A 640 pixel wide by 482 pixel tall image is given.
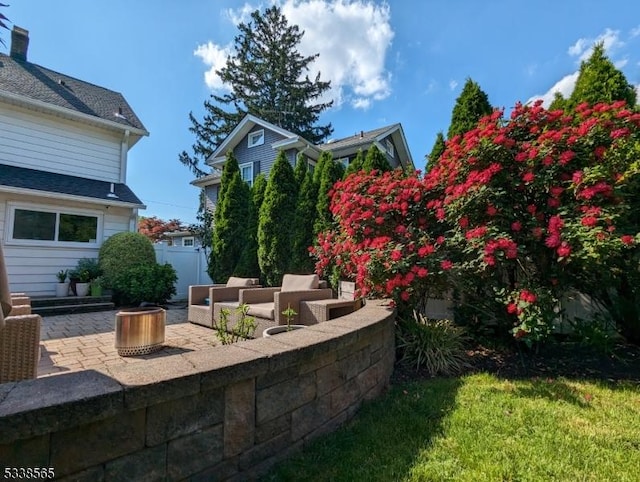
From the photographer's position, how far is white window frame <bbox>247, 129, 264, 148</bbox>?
1394cm

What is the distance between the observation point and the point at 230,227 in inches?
371

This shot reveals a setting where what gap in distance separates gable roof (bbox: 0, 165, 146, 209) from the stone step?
2587 mm

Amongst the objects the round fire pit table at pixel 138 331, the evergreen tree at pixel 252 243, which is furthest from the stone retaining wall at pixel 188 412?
the evergreen tree at pixel 252 243

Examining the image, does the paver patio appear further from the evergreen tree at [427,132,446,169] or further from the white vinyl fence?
the evergreen tree at [427,132,446,169]

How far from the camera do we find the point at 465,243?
3.57 meters

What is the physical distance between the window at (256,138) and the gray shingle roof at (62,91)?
472 centimetres

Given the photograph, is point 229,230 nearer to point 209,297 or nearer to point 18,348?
point 209,297

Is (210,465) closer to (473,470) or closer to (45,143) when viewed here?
(473,470)

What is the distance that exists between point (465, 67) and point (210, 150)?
17.7 metres

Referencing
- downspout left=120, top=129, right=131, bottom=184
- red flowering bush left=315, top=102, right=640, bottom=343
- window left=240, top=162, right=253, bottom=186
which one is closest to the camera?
red flowering bush left=315, top=102, right=640, bottom=343

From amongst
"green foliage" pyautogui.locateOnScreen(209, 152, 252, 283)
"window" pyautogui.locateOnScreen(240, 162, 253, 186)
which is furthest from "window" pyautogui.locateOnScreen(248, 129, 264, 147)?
"green foliage" pyautogui.locateOnScreen(209, 152, 252, 283)

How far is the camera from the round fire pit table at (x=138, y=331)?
4109mm

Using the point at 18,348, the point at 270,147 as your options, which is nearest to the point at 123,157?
the point at 270,147

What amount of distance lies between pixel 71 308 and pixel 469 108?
928 centimetres
